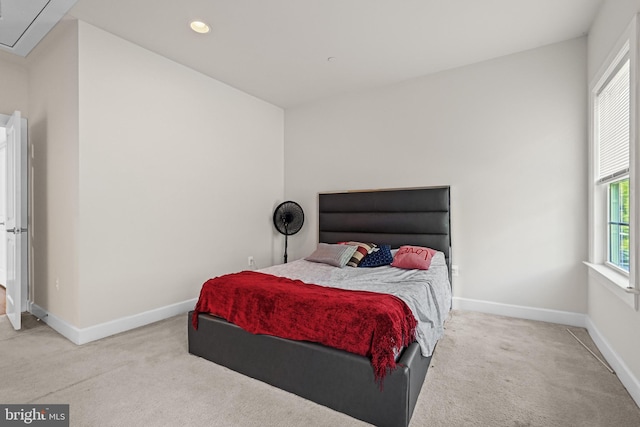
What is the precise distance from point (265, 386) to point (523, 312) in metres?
2.81

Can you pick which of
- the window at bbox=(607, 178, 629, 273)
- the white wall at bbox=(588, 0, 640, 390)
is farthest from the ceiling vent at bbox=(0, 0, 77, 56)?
the window at bbox=(607, 178, 629, 273)

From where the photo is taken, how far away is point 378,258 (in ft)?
11.2

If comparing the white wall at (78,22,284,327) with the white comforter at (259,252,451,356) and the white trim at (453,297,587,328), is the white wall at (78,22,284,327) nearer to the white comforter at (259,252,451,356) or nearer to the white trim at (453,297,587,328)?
the white comforter at (259,252,451,356)

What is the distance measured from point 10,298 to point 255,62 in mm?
3618

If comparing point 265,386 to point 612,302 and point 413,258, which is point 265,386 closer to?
point 413,258

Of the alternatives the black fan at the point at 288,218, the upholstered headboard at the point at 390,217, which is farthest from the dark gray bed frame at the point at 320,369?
the black fan at the point at 288,218

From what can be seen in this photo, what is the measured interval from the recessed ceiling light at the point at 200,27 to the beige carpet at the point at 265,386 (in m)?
2.85

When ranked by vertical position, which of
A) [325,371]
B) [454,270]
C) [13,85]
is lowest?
[325,371]

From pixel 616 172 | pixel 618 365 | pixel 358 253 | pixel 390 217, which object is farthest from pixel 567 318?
pixel 358 253

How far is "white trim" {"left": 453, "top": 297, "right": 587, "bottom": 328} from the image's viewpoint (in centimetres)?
310

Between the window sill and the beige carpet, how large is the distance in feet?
1.88

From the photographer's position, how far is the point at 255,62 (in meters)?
3.50

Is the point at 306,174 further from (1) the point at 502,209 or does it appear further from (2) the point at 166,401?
(2) the point at 166,401

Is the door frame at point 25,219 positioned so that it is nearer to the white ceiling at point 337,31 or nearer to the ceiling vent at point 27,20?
the ceiling vent at point 27,20
